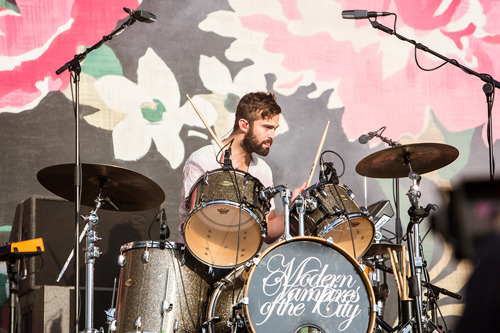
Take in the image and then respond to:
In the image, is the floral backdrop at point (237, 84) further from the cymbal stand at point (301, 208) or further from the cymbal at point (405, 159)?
the cymbal stand at point (301, 208)

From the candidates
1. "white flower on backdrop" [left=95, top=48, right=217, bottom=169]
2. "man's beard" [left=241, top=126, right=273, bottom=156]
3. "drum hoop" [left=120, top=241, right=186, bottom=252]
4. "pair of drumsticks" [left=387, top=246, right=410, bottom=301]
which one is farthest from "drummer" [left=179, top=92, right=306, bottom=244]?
"drum hoop" [left=120, top=241, right=186, bottom=252]

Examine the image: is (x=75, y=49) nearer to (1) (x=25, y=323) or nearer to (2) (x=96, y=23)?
(2) (x=96, y=23)

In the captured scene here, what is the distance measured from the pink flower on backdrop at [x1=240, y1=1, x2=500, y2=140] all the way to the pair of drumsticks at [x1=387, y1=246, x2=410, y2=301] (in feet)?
4.08

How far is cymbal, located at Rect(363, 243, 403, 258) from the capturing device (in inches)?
176

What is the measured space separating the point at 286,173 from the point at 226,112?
672 millimetres

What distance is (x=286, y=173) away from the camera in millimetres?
5273

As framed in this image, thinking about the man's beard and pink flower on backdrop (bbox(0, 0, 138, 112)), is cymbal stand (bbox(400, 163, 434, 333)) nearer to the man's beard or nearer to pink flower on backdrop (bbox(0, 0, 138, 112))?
the man's beard

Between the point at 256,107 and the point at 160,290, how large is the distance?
2.11 meters

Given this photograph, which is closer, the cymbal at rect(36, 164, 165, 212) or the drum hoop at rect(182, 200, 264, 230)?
the drum hoop at rect(182, 200, 264, 230)

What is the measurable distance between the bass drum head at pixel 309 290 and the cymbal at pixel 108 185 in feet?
2.83

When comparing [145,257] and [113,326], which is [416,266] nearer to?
[145,257]

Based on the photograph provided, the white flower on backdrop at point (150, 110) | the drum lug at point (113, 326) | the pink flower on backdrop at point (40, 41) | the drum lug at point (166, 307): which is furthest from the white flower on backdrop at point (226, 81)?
the drum lug at point (113, 326)

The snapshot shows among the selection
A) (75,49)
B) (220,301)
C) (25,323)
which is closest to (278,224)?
(220,301)

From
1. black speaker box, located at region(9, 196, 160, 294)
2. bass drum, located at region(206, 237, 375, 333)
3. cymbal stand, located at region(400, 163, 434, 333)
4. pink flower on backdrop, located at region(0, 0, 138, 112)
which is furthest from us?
pink flower on backdrop, located at region(0, 0, 138, 112)
